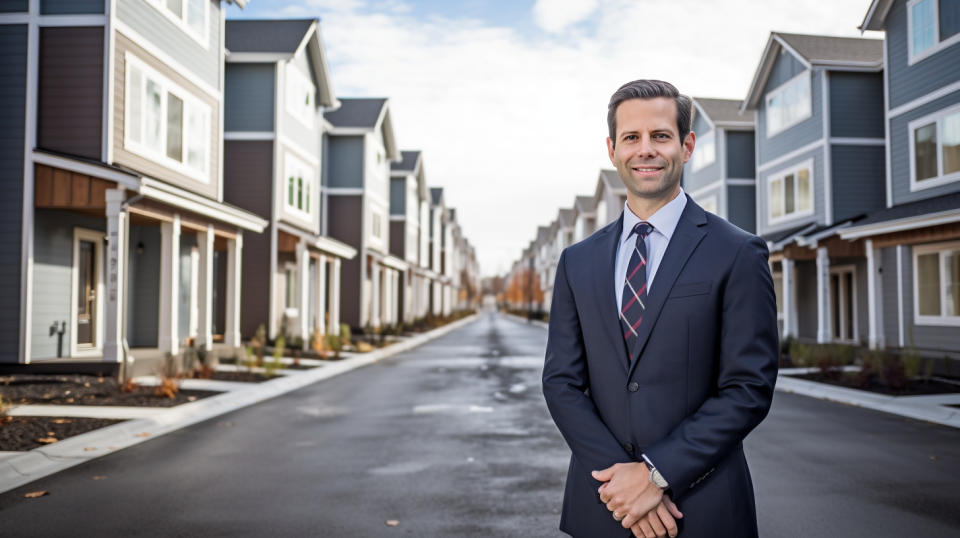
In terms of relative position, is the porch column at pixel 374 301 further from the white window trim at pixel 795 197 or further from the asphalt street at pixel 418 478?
the asphalt street at pixel 418 478

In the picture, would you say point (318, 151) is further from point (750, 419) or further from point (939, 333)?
point (750, 419)

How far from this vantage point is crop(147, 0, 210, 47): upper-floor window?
1652cm

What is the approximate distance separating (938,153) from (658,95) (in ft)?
64.3

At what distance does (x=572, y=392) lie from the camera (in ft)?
8.54

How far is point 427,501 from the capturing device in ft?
20.6

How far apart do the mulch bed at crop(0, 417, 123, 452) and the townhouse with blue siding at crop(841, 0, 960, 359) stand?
54.2 feet

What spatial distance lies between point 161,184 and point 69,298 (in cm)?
328

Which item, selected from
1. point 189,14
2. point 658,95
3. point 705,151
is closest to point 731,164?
point 705,151

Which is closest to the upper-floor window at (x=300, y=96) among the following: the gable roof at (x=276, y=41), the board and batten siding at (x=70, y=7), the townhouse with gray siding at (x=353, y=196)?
the gable roof at (x=276, y=41)

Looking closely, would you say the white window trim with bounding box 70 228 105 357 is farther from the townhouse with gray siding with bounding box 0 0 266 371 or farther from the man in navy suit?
the man in navy suit

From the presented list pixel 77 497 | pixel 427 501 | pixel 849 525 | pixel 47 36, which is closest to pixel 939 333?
Result: pixel 849 525

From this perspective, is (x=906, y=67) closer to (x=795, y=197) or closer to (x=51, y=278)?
(x=795, y=197)

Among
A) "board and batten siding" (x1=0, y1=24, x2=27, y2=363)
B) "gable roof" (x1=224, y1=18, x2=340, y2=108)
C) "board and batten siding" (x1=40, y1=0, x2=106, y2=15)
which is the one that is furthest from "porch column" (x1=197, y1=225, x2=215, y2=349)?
"gable roof" (x1=224, y1=18, x2=340, y2=108)

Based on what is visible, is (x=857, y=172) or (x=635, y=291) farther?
(x=857, y=172)
